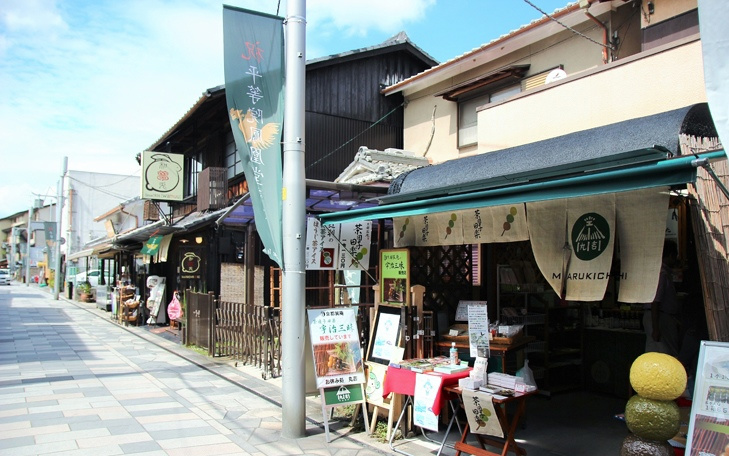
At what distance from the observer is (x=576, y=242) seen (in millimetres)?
5922

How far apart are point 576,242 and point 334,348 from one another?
3.51 m

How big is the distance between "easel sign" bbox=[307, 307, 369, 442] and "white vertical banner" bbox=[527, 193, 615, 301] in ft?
9.50

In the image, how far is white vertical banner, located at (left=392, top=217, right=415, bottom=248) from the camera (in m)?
8.03

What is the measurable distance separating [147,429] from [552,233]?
6172 millimetres

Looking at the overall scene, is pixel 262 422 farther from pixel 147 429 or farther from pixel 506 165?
pixel 506 165

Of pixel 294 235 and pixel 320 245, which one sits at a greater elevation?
pixel 294 235

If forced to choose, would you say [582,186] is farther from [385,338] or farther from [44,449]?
[44,449]

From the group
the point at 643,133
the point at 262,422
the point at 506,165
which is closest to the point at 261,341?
the point at 262,422

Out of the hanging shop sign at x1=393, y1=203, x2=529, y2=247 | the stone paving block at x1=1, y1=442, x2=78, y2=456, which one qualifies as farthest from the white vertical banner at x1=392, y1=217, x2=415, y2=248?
the stone paving block at x1=1, y1=442, x2=78, y2=456

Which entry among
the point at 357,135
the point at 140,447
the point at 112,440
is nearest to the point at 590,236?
the point at 140,447

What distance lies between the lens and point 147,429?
754 centimetres

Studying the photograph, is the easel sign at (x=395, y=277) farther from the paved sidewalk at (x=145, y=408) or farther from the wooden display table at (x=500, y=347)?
the paved sidewalk at (x=145, y=408)

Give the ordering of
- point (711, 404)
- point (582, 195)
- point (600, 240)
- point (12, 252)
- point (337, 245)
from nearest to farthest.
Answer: point (711, 404)
point (582, 195)
point (600, 240)
point (337, 245)
point (12, 252)

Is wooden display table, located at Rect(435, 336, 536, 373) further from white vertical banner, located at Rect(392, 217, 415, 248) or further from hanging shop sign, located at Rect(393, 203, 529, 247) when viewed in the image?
white vertical banner, located at Rect(392, 217, 415, 248)
